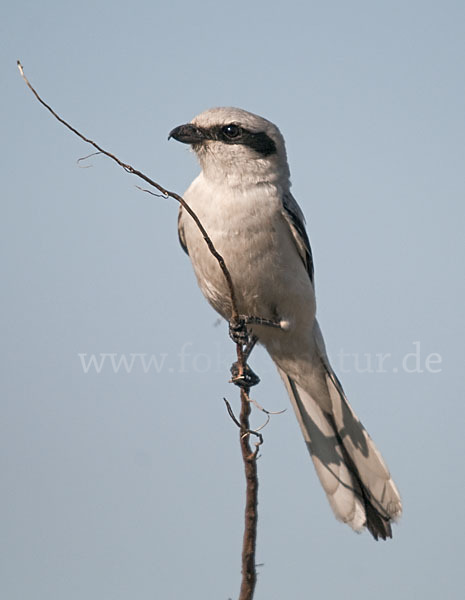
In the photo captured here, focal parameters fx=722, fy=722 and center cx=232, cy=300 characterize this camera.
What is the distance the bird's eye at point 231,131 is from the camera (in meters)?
3.45

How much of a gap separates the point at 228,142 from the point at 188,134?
0.64ft

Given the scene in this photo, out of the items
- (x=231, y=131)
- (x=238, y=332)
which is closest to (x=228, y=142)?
(x=231, y=131)

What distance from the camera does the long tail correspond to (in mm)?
3531

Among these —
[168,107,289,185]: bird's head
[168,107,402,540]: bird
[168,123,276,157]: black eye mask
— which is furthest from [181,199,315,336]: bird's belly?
[168,123,276,157]: black eye mask

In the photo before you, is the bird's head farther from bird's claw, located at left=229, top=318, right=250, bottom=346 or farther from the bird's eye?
bird's claw, located at left=229, top=318, right=250, bottom=346

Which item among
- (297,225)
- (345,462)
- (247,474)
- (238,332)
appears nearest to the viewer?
(247,474)

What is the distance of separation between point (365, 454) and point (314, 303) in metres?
0.82

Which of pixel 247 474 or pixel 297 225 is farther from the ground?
pixel 297 225

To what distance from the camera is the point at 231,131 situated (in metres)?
3.45

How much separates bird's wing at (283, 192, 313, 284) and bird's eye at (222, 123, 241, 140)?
1.27 feet

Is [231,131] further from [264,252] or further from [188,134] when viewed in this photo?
[264,252]

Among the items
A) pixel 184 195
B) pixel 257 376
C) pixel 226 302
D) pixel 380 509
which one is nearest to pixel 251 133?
pixel 184 195

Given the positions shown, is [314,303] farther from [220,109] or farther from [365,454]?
[220,109]

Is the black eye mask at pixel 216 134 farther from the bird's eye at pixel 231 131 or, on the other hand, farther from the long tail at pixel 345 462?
the long tail at pixel 345 462
